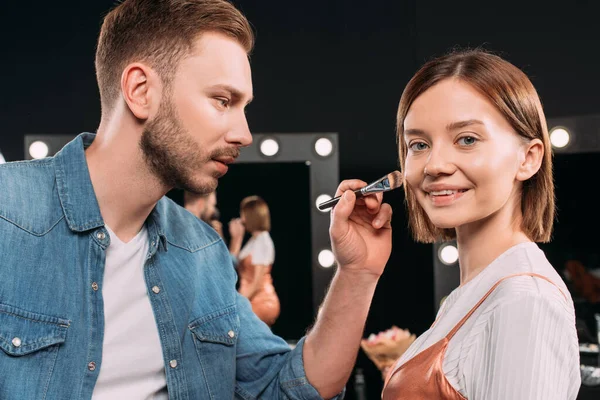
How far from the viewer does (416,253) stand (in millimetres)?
3506

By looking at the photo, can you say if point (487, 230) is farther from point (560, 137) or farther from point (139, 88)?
point (560, 137)

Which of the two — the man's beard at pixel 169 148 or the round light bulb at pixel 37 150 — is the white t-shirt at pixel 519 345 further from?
the round light bulb at pixel 37 150

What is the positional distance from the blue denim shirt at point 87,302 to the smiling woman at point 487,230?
0.43 meters

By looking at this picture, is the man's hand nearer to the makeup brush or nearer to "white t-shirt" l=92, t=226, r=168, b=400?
the makeup brush

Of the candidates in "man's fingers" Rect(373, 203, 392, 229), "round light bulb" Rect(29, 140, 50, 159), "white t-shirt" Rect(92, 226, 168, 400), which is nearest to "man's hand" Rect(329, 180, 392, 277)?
"man's fingers" Rect(373, 203, 392, 229)

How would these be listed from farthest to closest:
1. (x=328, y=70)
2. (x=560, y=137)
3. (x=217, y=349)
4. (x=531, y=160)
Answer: (x=328, y=70) < (x=560, y=137) < (x=217, y=349) < (x=531, y=160)

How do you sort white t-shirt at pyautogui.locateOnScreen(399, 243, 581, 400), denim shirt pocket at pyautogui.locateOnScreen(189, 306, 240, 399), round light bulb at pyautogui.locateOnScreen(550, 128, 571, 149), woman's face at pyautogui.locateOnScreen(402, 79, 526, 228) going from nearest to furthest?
white t-shirt at pyautogui.locateOnScreen(399, 243, 581, 400)
woman's face at pyautogui.locateOnScreen(402, 79, 526, 228)
denim shirt pocket at pyautogui.locateOnScreen(189, 306, 240, 399)
round light bulb at pyautogui.locateOnScreen(550, 128, 571, 149)

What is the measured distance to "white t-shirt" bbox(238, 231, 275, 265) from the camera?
301 cm

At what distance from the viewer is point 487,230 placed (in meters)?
1.27

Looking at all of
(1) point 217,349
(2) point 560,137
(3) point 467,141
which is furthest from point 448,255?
(3) point 467,141

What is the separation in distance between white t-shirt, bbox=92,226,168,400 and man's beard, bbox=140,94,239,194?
0.16 metres

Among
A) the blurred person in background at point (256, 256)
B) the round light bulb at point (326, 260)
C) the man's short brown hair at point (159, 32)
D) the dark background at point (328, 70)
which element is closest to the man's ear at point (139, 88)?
the man's short brown hair at point (159, 32)

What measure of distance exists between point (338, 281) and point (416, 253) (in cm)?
209

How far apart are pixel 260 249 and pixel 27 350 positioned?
173cm
